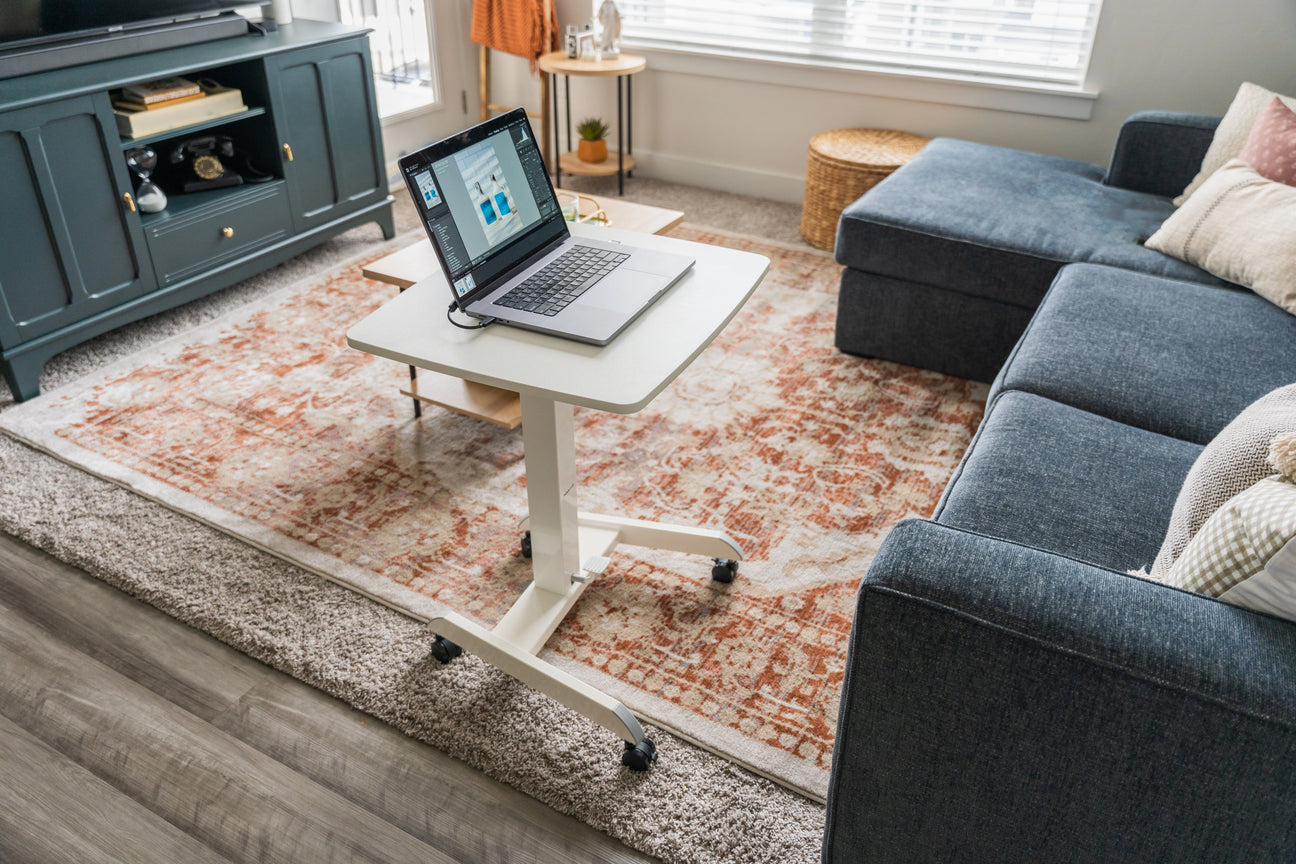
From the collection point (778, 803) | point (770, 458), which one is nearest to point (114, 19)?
point (770, 458)

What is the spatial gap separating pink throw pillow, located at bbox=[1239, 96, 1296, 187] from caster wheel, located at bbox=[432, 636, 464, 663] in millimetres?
2258

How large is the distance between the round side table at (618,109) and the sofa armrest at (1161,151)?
1.85 meters

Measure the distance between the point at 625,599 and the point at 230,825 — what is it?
82 cm

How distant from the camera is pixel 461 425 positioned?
2539mm

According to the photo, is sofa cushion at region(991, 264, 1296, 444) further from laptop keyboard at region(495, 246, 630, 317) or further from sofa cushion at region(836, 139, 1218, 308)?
laptop keyboard at region(495, 246, 630, 317)

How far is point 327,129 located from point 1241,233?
2816 millimetres

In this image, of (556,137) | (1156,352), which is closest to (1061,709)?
(1156,352)

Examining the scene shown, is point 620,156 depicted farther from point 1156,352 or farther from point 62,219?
point 1156,352

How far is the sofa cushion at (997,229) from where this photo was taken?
2.49 meters

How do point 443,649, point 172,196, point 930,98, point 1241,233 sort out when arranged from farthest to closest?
1. point 930,98
2. point 172,196
3. point 1241,233
4. point 443,649

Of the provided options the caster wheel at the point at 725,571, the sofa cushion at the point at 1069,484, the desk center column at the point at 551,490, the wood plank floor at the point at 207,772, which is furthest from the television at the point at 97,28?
the sofa cushion at the point at 1069,484

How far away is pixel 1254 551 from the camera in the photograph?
1.02 m

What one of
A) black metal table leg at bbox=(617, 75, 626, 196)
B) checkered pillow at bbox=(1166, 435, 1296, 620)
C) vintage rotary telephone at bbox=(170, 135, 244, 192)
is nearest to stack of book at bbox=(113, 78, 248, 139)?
vintage rotary telephone at bbox=(170, 135, 244, 192)

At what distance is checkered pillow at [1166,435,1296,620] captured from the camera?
38.9 inches
